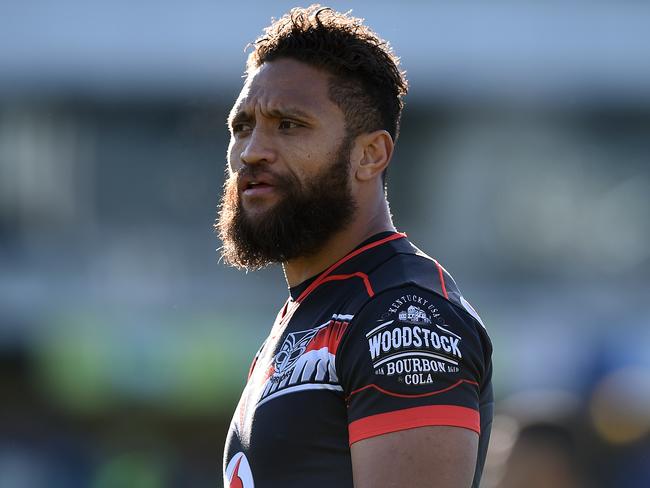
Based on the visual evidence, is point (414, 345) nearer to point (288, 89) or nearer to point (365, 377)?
point (365, 377)

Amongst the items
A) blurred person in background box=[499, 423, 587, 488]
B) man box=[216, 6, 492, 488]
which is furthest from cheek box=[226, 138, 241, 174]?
blurred person in background box=[499, 423, 587, 488]

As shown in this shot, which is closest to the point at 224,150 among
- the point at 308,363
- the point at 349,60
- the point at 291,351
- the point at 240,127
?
the point at 240,127

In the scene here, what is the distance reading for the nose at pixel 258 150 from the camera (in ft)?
11.3

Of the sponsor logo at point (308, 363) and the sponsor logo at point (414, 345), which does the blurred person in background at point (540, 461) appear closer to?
the sponsor logo at point (308, 363)

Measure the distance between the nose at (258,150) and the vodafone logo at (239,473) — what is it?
0.82 metres

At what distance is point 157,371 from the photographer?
575 inches

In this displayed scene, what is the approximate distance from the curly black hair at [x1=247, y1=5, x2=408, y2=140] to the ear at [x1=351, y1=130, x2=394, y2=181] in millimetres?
26

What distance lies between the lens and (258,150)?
3.47 meters

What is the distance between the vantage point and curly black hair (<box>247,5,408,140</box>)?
3537 millimetres

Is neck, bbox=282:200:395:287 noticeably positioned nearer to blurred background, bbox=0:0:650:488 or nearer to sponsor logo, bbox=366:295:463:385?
sponsor logo, bbox=366:295:463:385

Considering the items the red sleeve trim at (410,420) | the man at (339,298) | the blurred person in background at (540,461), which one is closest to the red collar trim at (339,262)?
the man at (339,298)

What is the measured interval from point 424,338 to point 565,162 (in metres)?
15.9

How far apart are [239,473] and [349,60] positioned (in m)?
1.22

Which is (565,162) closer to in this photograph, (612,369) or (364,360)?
(612,369)
